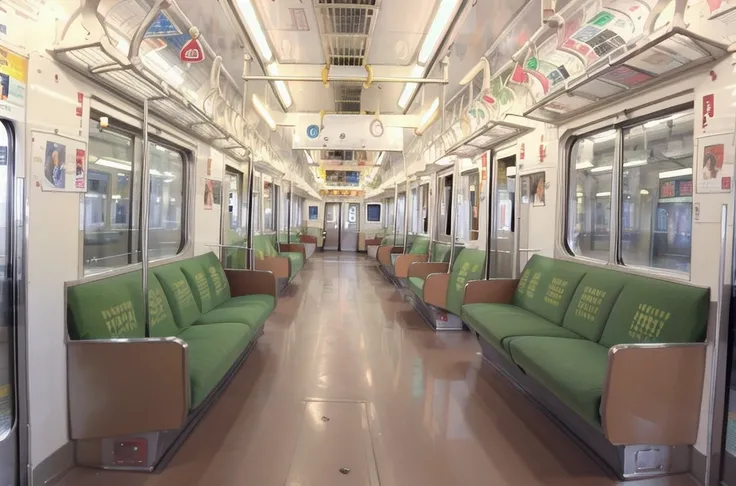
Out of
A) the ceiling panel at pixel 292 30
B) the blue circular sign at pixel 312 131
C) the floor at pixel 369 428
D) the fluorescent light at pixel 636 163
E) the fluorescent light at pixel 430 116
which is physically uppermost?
the ceiling panel at pixel 292 30

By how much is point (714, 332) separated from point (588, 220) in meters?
1.69

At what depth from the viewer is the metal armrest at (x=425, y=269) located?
653 centimetres

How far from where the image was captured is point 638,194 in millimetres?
3197

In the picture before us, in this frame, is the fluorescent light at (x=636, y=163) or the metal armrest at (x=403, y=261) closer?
the fluorescent light at (x=636, y=163)

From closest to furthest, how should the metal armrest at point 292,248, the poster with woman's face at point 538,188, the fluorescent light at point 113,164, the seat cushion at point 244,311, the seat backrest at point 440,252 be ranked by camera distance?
the fluorescent light at point 113,164 < the seat cushion at point 244,311 < the poster with woman's face at point 538,188 < the seat backrest at point 440,252 < the metal armrest at point 292,248

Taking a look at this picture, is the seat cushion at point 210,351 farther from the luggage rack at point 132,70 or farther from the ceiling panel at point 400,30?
the ceiling panel at point 400,30

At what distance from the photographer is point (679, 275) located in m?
2.67

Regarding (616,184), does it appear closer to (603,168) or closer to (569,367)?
(603,168)

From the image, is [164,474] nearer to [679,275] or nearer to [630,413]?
[630,413]

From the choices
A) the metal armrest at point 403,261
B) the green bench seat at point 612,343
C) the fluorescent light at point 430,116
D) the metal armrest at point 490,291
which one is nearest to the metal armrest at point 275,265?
the metal armrest at point 403,261

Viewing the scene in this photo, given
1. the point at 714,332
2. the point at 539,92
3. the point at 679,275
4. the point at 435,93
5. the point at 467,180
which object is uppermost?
the point at 435,93

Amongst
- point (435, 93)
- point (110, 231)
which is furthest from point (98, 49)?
point (435, 93)

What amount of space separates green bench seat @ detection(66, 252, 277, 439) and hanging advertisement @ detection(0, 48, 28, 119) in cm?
91

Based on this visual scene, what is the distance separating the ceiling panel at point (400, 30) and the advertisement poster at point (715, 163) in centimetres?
241
